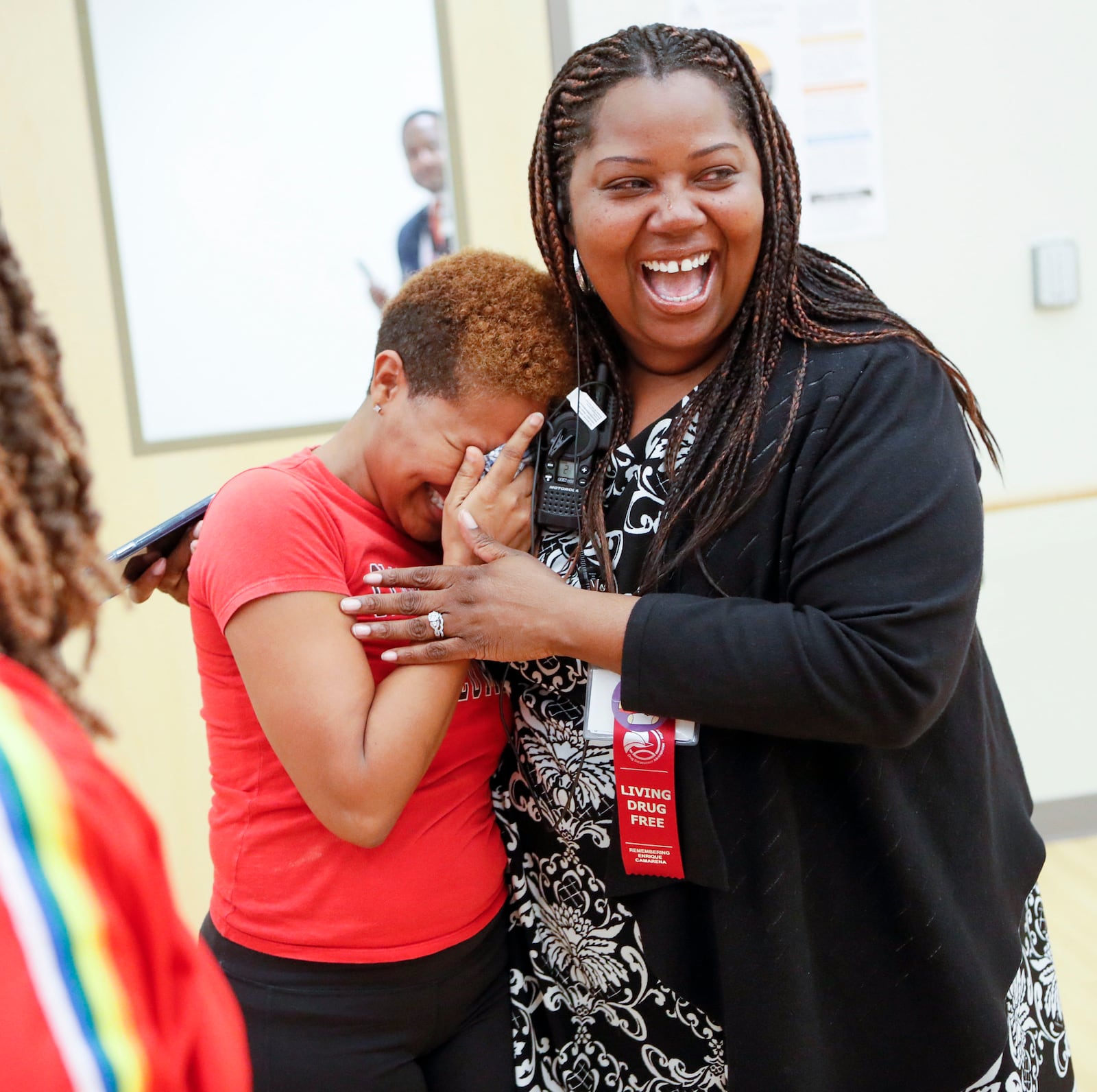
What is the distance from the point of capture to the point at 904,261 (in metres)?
3.09

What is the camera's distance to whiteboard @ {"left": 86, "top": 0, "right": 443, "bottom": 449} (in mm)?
2738

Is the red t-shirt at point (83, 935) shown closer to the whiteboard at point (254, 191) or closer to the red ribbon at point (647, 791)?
the red ribbon at point (647, 791)

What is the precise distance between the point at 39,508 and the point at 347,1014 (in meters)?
0.80

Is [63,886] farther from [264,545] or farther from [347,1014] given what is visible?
[347,1014]

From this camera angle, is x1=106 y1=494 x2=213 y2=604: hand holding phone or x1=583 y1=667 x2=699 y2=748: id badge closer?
x1=583 y1=667 x2=699 y2=748: id badge

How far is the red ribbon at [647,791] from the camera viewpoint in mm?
1159

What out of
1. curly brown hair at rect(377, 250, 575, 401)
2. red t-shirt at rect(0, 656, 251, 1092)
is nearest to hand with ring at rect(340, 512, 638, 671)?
curly brown hair at rect(377, 250, 575, 401)

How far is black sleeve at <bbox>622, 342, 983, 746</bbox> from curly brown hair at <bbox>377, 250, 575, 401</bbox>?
35 centimetres

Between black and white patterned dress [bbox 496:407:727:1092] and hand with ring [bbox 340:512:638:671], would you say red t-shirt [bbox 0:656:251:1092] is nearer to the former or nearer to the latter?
hand with ring [bbox 340:512:638:671]

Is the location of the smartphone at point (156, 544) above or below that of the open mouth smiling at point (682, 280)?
below

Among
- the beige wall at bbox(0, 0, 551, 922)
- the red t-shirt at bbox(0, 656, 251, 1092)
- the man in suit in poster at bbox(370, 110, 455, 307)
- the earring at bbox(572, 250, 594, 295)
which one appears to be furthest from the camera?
the man in suit in poster at bbox(370, 110, 455, 307)

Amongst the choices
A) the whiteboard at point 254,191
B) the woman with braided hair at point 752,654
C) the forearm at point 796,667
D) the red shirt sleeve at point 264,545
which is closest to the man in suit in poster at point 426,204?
the whiteboard at point 254,191

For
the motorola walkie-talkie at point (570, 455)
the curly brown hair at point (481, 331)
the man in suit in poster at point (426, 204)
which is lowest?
the motorola walkie-talkie at point (570, 455)


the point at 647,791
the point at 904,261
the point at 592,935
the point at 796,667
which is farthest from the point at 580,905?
the point at 904,261
